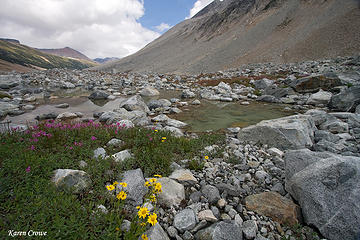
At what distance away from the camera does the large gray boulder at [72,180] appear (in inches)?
115

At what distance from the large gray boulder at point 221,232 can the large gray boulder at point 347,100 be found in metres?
10.7

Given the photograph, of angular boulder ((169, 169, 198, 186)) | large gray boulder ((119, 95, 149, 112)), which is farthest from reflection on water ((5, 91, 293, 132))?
angular boulder ((169, 169, 198, 186))

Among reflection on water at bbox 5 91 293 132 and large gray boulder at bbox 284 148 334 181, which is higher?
large gray boulder at bbox 284 148 334 181

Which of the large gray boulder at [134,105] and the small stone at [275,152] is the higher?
the small stone at [275,152]

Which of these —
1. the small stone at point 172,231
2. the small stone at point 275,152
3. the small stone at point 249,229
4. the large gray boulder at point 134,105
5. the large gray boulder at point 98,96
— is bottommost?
the large gray boulder at point 98,96

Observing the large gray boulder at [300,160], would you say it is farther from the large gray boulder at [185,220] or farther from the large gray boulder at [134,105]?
the large gray boulder at [134,105]

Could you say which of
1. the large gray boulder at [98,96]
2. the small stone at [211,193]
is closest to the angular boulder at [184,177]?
the small stone at [211,193]

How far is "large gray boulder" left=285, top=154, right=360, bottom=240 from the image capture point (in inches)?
91.4

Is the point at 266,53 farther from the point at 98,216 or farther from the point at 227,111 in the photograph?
the point at 98,216

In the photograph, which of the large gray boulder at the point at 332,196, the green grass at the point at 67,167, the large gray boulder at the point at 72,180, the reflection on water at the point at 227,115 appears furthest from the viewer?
the reflection on water at the point at 227,115

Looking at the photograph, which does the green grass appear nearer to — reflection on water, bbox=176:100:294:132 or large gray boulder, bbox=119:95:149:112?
reflection on water, bbox=176:100:294:132

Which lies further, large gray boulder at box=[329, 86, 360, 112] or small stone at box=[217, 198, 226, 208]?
large gray boulder at box=[329, 86, 360, 112]

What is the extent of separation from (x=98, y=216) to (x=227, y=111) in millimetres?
9802

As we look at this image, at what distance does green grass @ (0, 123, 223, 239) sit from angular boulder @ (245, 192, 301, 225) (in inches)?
73.4
